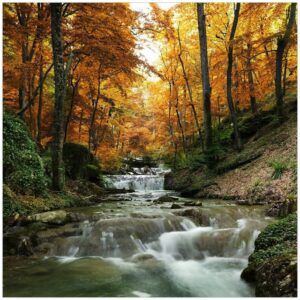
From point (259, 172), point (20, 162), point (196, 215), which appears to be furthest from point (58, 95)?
point (259, 172)

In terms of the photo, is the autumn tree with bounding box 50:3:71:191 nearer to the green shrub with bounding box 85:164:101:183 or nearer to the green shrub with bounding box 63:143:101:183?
the green shrub with bounding box 63:143:101:183

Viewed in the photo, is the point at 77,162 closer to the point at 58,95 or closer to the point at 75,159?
the point at 75,159

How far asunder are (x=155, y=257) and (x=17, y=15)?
430 inches

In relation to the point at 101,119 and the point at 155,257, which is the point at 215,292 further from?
the point at 101,119

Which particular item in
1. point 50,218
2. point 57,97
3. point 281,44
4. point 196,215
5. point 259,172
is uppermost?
point 281,44

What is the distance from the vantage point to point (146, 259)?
6043 millimetres

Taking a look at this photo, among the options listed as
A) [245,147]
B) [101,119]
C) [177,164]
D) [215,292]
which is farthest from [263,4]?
[215,292]

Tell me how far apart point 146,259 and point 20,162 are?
14.3 feet

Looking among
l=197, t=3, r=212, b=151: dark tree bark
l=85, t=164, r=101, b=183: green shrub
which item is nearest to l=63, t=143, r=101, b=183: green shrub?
l=85, t=164, r=101, b=183: green shrub

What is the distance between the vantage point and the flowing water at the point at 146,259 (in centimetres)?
463

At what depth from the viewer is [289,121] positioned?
13367 millimetres

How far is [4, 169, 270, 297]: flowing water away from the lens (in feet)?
15.2

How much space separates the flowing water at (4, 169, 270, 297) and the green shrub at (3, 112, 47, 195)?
2.09m

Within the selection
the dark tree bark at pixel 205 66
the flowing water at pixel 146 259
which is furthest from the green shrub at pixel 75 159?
the flowing water at pixel 146 259
